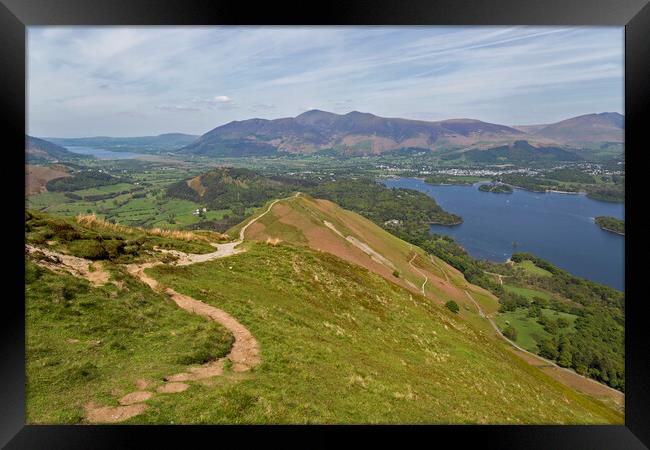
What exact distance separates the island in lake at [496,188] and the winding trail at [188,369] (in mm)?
112674

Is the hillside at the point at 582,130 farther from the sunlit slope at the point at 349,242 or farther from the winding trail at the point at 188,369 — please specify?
the winding trail at the point at 188,369

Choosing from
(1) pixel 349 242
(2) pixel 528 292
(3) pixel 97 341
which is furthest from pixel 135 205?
(2) pixel 528 292

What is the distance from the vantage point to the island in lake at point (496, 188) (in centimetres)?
10454

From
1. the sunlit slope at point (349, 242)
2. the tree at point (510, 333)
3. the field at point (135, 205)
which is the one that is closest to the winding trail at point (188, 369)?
the sunlit slope at point (349, 242)

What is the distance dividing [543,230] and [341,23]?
84804 millimetres

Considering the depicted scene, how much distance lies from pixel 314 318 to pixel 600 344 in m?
47.1

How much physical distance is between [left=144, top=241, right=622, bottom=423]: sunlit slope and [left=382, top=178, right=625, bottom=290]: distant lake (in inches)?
2173

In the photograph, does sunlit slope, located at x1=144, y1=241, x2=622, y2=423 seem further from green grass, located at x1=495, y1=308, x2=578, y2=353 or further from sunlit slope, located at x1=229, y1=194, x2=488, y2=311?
green grass, located at x1=495, y1=308, x2=578, y2=353

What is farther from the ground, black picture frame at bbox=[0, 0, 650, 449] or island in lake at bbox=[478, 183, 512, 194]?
island in lake at bbox=[478, 183, 512, 194]

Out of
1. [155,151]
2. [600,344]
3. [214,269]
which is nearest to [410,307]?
[214,269]

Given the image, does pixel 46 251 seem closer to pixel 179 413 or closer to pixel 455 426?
pixel 179 413

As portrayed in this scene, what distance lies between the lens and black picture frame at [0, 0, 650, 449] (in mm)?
3844

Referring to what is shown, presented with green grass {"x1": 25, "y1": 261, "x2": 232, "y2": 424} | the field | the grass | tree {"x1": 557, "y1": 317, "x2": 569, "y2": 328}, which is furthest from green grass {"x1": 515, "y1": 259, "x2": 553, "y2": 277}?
green grass {"x1": 25, "y1": 261, "x2": 232, "y2": 424}

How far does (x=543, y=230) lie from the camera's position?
73625 mm
